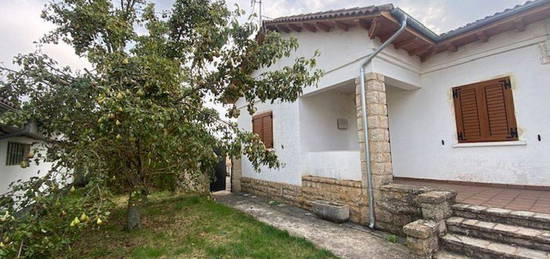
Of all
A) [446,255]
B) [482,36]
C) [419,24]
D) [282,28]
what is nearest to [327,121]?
[282,28]

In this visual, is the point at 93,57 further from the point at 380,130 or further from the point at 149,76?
the point at 380,130

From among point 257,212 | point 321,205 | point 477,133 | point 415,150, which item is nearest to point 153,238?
point 257,212

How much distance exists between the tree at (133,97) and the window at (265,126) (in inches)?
146

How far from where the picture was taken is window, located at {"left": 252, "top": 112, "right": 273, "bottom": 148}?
8445 mm

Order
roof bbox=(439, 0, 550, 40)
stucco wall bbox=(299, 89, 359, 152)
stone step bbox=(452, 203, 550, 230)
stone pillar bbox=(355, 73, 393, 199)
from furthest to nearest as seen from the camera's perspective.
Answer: stucco wall bbox=(299, 89, 359, 152), stone pillar bbox=(355, 73, 393, 199), roof bbox=(439, 0, 550, 40), stone step bbox=(452, 203, 550, 230)

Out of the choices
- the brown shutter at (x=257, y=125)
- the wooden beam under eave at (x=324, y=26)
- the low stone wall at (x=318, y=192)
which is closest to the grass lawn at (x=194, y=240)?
the low stone wall at (x=318, y=192)

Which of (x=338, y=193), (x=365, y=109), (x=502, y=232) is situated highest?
(x=365, y=109)

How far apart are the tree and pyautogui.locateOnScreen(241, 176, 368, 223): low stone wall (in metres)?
2.42

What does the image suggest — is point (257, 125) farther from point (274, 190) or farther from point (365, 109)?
point (365, 109)

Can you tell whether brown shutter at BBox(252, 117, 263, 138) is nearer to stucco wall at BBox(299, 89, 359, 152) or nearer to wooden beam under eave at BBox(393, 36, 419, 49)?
stucco wall at BBox(299, 89, 359, 152)

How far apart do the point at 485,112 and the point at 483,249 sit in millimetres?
3714

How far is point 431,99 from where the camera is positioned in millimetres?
6422

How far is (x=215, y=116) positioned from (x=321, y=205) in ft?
11.6

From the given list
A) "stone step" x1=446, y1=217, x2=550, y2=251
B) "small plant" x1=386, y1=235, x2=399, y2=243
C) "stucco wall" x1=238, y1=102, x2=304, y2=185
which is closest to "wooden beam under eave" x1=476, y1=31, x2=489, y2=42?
"stone step" x1=446, y1=217, x2=550, y2=251
